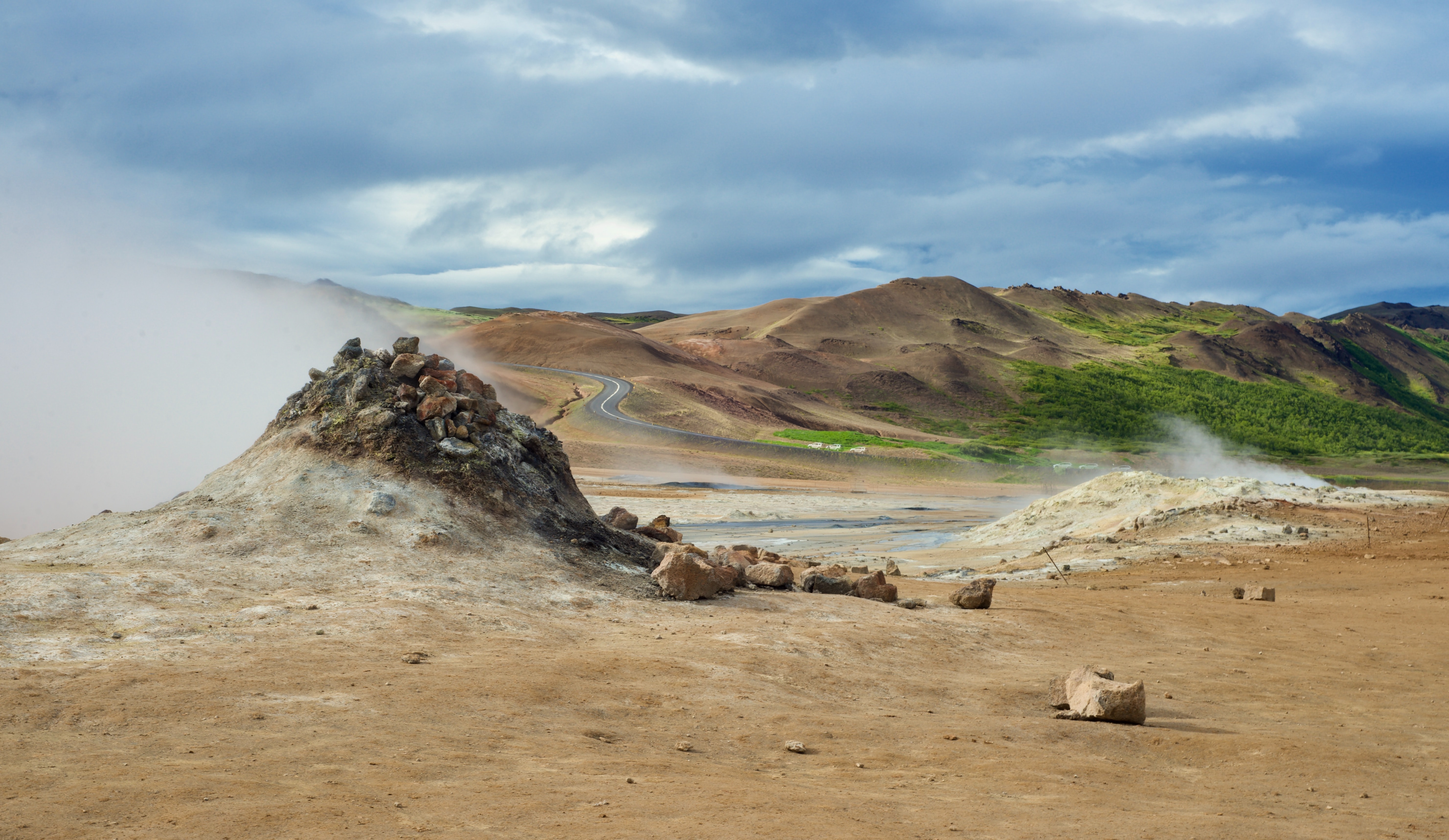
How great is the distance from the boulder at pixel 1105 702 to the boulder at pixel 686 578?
6006 millimetres

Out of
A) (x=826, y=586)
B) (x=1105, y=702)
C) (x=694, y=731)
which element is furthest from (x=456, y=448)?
(x=1105, y=702)

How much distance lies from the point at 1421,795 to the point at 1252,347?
163917mm

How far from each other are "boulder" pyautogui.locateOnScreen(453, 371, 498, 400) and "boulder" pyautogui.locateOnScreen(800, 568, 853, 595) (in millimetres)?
6770

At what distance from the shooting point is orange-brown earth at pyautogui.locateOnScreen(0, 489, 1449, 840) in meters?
6.04

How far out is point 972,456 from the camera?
250ft

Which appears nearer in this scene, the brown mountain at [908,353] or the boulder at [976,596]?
the boulder at [976,596]

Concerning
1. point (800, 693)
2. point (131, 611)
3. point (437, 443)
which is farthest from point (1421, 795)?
point (437, 443)

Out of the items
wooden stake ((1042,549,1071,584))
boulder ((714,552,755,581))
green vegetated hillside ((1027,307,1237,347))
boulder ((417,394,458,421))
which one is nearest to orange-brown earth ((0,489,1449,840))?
boulder ((714,552,755,581))

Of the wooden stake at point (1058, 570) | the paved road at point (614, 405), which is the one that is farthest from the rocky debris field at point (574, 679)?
the paved road at point (614, 405)

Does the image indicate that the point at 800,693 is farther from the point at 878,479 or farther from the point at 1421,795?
the point at 878,479

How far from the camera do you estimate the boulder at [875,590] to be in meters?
16.7

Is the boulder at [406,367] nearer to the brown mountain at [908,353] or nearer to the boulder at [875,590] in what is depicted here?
the boulder at [875,590]

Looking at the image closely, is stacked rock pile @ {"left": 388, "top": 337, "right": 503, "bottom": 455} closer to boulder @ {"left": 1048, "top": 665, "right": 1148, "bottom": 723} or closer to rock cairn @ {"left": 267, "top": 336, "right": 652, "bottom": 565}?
rock cairn @ {"left": 267, "top": 336, "right": 652, "bottom": 565}

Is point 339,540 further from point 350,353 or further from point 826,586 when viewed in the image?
point 826,586
